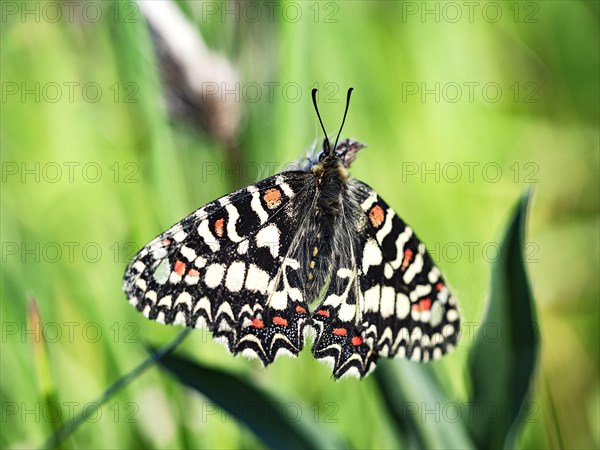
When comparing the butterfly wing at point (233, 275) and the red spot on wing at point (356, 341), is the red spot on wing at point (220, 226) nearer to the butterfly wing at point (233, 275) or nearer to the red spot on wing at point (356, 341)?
the butterfly wing at point (233, 275)

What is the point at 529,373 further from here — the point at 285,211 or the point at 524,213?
the point at 285,211

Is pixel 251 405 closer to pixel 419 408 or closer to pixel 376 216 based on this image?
pixel 419 408

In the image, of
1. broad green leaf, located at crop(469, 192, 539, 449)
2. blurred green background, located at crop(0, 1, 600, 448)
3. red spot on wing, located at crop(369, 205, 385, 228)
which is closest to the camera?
broad green leaf, located at crop(469, 192, 539, 449)

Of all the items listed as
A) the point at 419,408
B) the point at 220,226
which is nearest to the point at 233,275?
the point at 220,226

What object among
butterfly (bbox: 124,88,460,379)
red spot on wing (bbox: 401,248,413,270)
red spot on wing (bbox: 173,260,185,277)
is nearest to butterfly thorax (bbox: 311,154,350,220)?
butterfly (bbox: 124,88,460,379)

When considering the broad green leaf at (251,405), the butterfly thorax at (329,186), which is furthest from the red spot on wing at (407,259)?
the broad green leaf at (251,405)

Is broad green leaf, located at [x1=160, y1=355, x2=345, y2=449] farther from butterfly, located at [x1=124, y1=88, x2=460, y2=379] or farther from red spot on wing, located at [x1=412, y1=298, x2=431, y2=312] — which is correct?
red spot on wing, located at [x1=412, y1=298, x2=431, y2=312]

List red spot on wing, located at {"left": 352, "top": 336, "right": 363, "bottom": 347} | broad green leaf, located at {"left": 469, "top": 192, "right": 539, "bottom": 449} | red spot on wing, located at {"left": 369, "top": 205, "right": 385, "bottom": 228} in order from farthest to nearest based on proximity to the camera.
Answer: red spot on wing, located at {"left": 369, "top": 205, "right": 385, "bottom": 228}, red spot on wing, located at {"left": 352, "top": 336, "right": 363, "bottom": 347}, broad green leaf, located at {"left": 469, "top": 192, "right": 539, "bottom": 449}
